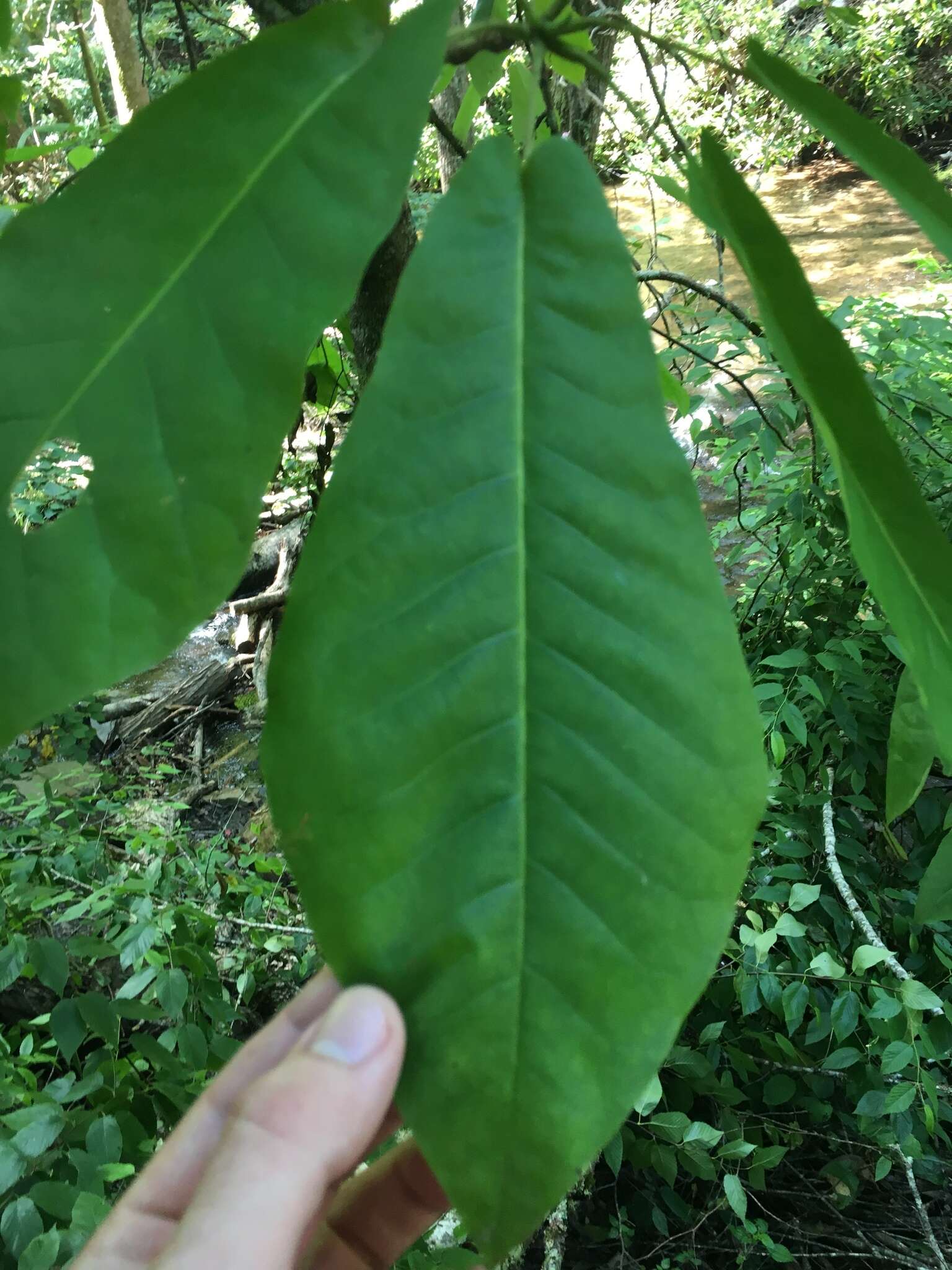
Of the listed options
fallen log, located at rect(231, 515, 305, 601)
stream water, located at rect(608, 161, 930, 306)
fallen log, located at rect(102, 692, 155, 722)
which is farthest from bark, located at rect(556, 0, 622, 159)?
stream water, located at rect(608, 161, 930, 306)

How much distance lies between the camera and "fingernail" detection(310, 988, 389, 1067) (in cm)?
30

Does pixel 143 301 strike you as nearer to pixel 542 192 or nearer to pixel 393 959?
pixel 542 192

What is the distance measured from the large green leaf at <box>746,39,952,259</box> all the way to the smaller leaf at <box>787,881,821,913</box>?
0.99 m

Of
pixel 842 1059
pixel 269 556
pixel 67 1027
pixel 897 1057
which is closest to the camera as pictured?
pixel 67 1027

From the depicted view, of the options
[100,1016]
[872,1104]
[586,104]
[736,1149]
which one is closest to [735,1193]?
[736,1149]

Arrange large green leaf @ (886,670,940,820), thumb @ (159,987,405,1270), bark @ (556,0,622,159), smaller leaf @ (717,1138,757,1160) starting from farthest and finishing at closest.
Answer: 1. bark @ (556,0,622,159)
2. smaller leaf @ (717,1138,757,1160)
3. large green leaf @ (886,670,940,820)
4. thumb @ (159,987,405,1270)

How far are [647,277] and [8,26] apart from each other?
72 cm

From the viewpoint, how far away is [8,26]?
49 cm

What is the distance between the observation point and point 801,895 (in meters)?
1.18

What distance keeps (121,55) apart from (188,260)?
4.62 metres

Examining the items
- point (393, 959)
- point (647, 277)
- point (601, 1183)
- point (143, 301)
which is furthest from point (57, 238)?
point (601, 1183)

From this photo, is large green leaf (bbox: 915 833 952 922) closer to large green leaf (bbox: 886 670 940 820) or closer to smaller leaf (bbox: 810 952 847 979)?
large green leaf (bbox: 886 670 940 820)

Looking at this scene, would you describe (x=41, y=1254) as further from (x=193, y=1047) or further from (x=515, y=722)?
(x=515, y=722)

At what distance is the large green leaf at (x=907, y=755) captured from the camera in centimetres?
54
